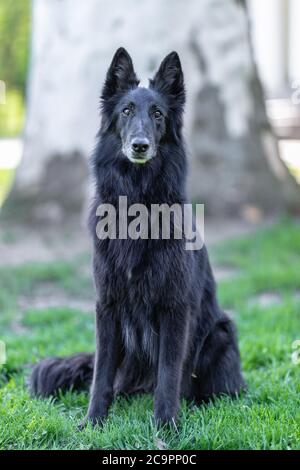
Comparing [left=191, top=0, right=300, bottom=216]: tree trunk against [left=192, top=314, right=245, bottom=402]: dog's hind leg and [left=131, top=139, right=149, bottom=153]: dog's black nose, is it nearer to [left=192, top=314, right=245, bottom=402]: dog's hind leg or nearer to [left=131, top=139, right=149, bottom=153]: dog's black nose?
[left=192, top=314, right=245, bottom=402]: dog's hind leg

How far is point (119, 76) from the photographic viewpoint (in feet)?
13.3

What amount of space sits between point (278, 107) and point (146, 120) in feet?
50.2

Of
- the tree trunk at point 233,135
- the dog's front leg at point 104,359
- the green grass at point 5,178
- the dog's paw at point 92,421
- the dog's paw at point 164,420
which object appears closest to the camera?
the dog's paw at point 164,420

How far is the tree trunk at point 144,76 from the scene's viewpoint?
8.66m

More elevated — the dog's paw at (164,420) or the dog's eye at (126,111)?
the dog's eye at (126,111)

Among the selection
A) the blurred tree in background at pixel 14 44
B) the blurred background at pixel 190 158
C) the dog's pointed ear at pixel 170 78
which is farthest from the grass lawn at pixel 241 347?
the blurred tree in background at pixel 14 44

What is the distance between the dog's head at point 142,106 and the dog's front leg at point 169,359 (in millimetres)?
946

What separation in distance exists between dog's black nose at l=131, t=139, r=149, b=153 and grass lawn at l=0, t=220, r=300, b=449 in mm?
1538

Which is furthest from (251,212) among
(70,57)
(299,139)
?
(299,139)

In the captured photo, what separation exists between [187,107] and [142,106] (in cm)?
530

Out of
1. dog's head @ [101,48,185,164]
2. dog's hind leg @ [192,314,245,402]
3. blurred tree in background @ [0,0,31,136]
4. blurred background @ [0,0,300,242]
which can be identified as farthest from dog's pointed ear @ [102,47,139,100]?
blurred tree in background @ [0,0,31,136]

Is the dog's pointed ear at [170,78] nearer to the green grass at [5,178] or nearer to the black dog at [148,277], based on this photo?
the black dog at [148,277]

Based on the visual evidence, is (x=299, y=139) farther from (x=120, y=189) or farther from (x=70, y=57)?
(x=120, y=189)

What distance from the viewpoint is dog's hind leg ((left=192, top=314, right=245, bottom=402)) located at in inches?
169
